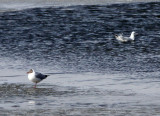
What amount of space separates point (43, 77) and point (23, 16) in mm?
16028

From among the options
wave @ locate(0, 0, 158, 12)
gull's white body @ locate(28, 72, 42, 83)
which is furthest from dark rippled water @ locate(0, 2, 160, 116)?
wave @ locate(0, 0, 158, 12)

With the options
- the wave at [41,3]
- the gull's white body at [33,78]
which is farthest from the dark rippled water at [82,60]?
the wave at [41,3]

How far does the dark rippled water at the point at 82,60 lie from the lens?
531 inches

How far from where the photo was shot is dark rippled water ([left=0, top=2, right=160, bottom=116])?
44.3ft

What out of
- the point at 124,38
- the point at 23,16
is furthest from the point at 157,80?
the point at 23,16

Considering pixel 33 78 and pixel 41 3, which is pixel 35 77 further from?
pixel 41 3

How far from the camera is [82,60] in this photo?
20.0m

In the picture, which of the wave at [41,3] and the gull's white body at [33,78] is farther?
the wave at [41,3]

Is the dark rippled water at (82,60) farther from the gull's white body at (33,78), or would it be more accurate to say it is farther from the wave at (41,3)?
the wave at (41,3)

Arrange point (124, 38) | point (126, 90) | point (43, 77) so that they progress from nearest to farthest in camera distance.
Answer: point (126, 90), point (43, 77), point (124, 38)

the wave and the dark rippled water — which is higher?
the wave

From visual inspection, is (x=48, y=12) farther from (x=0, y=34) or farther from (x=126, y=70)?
(x=126, y=70)

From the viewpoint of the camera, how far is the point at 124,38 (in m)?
25.1

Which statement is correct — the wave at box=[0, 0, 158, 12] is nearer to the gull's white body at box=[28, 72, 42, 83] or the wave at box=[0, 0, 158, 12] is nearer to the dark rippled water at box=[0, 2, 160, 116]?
the dark rippled water at box=[0, 2, 160, 116]
